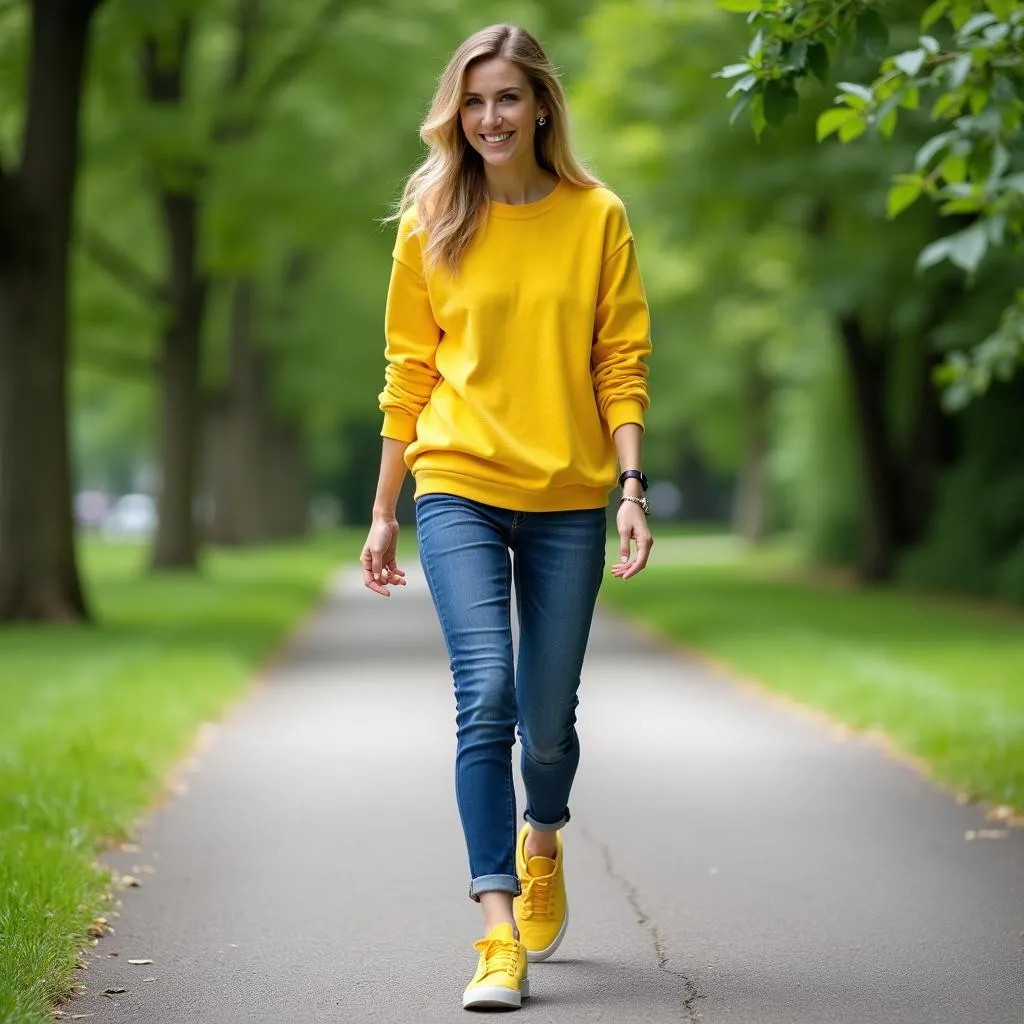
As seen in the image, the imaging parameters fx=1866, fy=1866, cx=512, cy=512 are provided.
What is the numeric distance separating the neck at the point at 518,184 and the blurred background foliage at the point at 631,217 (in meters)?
9.03

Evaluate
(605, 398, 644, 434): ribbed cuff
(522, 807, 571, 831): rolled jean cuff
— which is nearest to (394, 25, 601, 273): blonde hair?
(605, 398, 644, 434): ribbed cuff

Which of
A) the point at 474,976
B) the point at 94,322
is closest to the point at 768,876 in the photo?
the point at 474,976

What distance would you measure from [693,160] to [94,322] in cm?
911

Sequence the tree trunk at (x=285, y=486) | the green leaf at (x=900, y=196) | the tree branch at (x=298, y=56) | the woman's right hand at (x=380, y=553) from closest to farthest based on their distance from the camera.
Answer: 1. the woman's right hand at (x=380, y=553)
2. the green leaf at (x=900, y=196)
3. the tree branch at (x=298, y=56)
4. the tree trunk at (x=285, y=486)

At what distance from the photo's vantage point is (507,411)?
452 cm

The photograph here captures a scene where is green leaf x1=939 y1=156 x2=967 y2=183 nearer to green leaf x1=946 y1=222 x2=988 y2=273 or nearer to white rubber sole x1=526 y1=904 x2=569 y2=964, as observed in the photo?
green leaf x1=946 y1=222 x2=988 y2=273

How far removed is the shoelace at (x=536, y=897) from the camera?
4.80 meters

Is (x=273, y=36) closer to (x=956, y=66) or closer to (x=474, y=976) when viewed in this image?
(x=956, y=66)

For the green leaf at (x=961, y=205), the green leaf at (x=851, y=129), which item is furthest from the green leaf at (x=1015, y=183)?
the green leaf at (x=851, y=129)

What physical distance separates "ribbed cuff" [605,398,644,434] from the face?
0.65m

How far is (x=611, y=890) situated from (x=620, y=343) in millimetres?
2069

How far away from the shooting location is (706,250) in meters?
26.4

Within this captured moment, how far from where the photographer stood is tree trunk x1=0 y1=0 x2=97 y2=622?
633 inches

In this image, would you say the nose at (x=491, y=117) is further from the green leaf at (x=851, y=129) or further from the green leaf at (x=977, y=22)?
the green leaf at (x=977, y=22)
